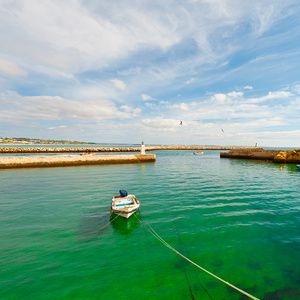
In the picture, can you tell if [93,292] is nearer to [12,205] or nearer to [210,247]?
[210,247]

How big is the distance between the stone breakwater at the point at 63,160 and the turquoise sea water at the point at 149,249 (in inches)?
781

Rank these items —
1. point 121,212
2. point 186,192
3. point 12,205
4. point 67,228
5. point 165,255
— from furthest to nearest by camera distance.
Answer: point 186,192, point 12,205, point 121,212, point 67,228, point 165,255

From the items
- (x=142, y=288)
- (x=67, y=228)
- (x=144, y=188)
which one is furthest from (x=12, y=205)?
(x=142, y=288)

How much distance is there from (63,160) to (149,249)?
31.8 metres

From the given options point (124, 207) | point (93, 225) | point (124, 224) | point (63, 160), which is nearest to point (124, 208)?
point (124, 207)

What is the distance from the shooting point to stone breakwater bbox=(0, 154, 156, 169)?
30.9 m

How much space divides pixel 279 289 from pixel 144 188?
13.4 m

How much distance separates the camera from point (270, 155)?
164 feet

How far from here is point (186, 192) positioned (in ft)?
53.2

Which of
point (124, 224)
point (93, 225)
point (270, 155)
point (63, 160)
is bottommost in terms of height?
point (124, 224)

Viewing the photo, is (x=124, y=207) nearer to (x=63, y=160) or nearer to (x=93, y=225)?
(x=93, y=225)

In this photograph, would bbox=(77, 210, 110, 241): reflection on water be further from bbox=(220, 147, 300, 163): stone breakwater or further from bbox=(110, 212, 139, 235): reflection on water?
bbox=(220, 147, 300, 163): stone breakwater

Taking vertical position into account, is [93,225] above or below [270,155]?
below

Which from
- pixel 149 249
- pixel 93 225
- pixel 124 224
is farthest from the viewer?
pixel 124 224
